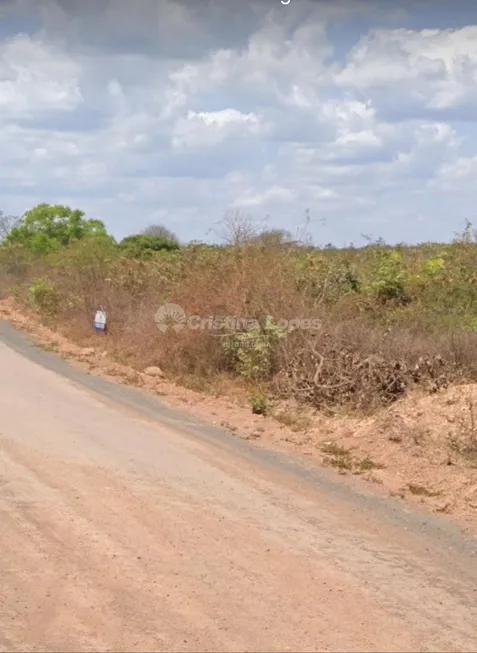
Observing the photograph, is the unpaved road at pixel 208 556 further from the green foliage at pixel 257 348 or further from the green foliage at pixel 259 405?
the green foliage at pixel 257 348

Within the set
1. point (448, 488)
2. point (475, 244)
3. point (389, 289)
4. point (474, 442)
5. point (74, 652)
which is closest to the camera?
point (74, 652)

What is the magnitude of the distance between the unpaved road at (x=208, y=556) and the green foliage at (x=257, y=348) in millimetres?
3761

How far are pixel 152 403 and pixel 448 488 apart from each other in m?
5.86

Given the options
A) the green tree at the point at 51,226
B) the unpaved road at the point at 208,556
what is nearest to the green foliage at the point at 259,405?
the unpaved road at the point at 208,556

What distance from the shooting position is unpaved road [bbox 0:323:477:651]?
5.20 metres

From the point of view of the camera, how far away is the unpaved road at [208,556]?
520 centimetres

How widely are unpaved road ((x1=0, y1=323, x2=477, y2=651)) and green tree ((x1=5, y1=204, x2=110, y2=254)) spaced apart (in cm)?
4494

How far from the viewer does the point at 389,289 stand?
56.8ft

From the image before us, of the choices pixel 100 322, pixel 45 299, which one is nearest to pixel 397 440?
pixel 100 322

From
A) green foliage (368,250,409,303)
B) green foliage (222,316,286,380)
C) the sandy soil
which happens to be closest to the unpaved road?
the sandy soil

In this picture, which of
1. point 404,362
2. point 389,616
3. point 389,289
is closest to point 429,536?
point 389,616

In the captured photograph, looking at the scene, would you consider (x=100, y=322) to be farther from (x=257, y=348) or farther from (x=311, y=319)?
(x=311, y=319)

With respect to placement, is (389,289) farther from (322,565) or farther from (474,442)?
(322,565)

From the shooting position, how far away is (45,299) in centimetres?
2789
